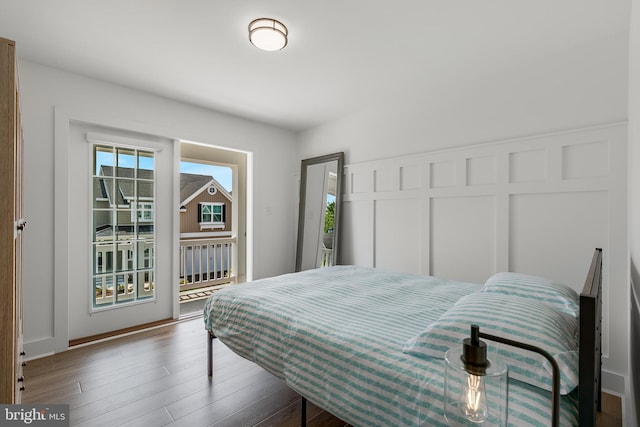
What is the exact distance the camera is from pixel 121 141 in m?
3.19

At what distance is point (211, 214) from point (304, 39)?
13.7 ft

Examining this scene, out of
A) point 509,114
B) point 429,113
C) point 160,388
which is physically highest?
point 429,113

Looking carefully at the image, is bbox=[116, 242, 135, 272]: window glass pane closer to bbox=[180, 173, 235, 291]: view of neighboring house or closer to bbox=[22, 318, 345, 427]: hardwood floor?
bbox=[22, 318, 345, 427]: hardwood floor

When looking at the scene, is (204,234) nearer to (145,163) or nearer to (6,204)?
(145,163)

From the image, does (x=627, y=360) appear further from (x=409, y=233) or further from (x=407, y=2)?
(x=407, y=2)

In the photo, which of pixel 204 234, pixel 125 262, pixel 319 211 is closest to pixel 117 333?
pixel 125 262

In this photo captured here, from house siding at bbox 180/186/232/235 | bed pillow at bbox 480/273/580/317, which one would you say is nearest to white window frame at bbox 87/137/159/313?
house siding at bbox 180/186/232/235

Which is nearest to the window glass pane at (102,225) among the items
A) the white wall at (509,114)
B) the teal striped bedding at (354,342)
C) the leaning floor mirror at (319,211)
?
the teal striped bedding at (354,342)

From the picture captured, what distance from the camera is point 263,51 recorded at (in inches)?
96.0

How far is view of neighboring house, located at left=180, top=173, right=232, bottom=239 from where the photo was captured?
17.8ft

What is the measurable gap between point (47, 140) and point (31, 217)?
701mm

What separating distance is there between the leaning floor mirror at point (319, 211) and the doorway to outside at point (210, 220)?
4.81 feet

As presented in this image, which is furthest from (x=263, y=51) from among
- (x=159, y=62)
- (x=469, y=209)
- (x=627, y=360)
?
(x=627, y=360)

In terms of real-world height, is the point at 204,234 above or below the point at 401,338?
above
